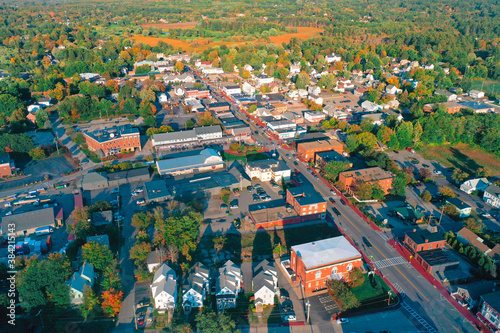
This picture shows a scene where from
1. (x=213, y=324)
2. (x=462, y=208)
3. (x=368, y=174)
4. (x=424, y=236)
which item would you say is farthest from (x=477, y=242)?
(x=213, y=324)

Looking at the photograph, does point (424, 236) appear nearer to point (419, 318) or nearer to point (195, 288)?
point (419, 318)

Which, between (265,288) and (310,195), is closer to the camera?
(265,288)

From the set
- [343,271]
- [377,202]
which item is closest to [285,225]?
[343,271]

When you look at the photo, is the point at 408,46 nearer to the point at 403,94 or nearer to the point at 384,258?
the point at 403,94

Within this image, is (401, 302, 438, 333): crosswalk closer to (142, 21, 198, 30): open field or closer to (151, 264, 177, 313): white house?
(151, 264, 177, 313): white house

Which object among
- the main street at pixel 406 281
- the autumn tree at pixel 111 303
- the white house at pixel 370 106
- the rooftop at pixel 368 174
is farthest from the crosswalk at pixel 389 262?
the white house at pixel 370 106
